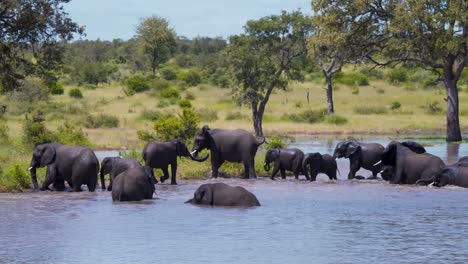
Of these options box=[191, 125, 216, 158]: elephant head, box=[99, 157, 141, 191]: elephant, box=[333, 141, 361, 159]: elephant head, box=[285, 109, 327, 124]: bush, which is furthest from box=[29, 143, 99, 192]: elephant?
box=[285, 109, 327, 124]: bush

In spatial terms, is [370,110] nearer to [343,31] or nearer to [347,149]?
[343,31]

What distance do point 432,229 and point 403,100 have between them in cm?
4565

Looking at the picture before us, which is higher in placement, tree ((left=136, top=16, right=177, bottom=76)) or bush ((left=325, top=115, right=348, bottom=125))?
tree ((left=136, top=16, right=177, bottom=76))

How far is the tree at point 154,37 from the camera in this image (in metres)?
87.9

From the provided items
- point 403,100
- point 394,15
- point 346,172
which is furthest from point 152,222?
point 403,100

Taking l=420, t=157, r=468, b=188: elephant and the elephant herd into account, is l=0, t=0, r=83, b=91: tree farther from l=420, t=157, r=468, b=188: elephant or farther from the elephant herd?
l=420, t=157, r=468, b=188: elephant

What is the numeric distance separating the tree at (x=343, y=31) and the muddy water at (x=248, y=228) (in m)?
20.1

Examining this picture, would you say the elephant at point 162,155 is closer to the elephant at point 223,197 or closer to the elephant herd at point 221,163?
the elephant herd at point 221,163

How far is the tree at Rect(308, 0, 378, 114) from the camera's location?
39.1 meters

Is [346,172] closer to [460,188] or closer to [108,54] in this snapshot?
[460,188]

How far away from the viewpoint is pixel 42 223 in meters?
15.2

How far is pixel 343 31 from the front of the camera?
131 feet

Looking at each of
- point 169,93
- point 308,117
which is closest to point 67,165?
point 308,117

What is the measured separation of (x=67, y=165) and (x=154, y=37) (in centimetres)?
6975
